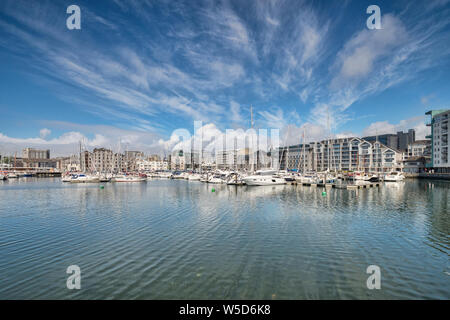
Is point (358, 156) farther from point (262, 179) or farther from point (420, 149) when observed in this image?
point (262, 179)

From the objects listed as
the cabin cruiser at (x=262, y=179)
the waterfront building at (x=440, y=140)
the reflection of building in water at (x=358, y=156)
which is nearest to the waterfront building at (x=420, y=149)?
the reflection of building in water at (x=358, y=156)

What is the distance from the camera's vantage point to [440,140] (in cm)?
10225

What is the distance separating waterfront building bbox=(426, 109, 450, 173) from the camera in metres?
98.9

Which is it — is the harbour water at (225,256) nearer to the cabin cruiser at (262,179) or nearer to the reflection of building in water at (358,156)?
the cabin cruiser at (262,179)

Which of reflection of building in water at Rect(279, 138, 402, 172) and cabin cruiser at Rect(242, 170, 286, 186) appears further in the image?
reflection of building in water at Rect(279, 138, 402, 172)

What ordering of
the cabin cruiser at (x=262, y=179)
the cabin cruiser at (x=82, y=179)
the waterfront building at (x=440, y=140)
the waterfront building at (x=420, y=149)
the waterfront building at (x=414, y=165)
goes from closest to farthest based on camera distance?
the cabin cruiser at (x=262, y=179) < the cabin cruiser at (x=82, y=179) < the waterfront building at (x=440, y=140) < the waterfront building at (x=414, y=165) < the waterfront building at (x=420, y=149)

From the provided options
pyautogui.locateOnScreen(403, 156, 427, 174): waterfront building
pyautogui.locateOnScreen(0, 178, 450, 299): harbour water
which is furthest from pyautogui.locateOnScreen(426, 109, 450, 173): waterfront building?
pyautogui.locateOnScreen(0, 178, 450, 299): harbour water

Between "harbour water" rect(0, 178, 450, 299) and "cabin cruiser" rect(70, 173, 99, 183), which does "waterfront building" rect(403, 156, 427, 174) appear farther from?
"cabin cruiser" rect(70, 173, 99, 183)

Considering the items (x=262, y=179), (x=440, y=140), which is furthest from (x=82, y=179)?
(x=440, y=140)

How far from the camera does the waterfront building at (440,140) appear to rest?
98.9 meters

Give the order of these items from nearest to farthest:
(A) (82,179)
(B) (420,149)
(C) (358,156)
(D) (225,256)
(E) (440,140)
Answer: (D) (225,256) → (A) (82,179) → (E) (440,140) → (C) (358,156) → (B) (420,149)

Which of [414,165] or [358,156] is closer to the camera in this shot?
[358,156]
